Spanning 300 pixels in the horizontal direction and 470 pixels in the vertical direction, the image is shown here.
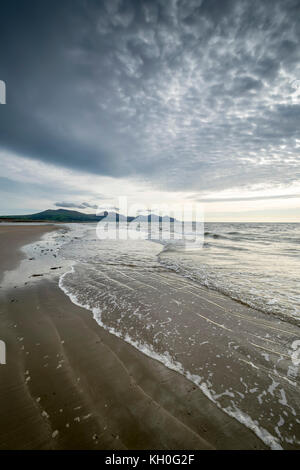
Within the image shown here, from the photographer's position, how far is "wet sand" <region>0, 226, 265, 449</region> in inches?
79.7

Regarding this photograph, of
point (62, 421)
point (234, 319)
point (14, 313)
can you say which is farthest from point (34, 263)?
point (234, 319)

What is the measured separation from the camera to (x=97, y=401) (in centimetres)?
245

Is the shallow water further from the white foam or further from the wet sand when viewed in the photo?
the wet sand

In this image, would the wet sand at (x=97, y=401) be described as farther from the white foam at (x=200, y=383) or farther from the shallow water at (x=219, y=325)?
the shallow water at (x=219, y=325)

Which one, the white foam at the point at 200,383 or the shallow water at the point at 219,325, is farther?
the shallow water at the point at 219,325

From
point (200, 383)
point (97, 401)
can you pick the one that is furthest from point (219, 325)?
point (97, 401)

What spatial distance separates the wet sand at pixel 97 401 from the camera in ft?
6.64

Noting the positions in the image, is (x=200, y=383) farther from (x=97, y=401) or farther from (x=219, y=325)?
(x=219, y=325)

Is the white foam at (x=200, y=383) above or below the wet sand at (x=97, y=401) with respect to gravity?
below

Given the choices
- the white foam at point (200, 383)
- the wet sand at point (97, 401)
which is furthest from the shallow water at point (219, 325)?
the wet sand at point (97, 401)

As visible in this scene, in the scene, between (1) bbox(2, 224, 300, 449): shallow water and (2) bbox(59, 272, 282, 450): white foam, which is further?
(1) bbox(2, 224, 300, 449): shallow water

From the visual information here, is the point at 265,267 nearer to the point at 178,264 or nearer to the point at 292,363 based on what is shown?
the point at 178,264

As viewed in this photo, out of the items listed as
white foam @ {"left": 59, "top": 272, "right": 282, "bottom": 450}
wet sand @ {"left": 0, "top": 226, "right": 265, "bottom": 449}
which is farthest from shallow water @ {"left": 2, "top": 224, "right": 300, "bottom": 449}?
wet sand @ {"left": 0, "top": 226, "right": 265, "bottom": 449}

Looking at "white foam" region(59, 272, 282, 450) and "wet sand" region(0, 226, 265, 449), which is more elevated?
"wet sand" region(0, 226, 265, 449)
